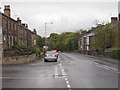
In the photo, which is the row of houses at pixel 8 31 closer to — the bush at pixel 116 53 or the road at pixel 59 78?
the bush at pixel 116 53

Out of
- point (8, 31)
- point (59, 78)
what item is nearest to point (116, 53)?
point (8, 31)

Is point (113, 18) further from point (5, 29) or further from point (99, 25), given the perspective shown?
point (5, 29)

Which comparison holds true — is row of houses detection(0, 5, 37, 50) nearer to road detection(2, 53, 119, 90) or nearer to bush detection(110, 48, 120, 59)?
bush detection(110, 48, 120, 59)

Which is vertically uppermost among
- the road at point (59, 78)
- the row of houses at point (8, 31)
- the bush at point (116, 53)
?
the row of houses at point (8, 31)

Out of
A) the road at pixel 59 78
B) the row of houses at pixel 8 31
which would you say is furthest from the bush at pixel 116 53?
the road at pixel 59 78

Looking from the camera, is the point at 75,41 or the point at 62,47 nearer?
the point at 75,41

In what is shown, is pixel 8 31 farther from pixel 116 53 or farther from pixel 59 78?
pixel 59 78

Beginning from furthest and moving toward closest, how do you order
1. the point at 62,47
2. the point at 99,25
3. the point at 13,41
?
the point at 62,47 < the point at 99,25 < the point at 13,41

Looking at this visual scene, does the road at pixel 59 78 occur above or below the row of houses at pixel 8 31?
below

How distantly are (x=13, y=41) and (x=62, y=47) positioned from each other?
116376 mm

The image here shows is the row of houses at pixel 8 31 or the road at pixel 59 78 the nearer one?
the road at pixel 59 78

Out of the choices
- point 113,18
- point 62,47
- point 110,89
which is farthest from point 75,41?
point 110,89

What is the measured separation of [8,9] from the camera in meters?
62.6

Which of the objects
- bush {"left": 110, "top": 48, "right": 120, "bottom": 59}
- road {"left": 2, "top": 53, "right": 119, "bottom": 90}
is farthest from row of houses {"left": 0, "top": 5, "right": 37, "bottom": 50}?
road {"left": 2, "top": 53, "right": 119, "bottom": 90}
